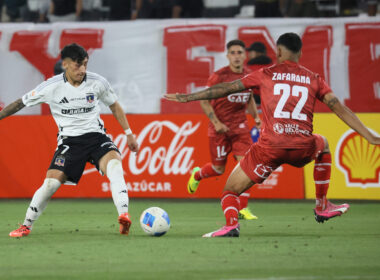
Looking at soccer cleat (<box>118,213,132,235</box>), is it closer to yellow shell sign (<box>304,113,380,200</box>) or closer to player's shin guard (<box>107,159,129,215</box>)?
player's shin guard (<box>107,159,129,215</box>)

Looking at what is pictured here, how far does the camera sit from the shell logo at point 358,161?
14.2m

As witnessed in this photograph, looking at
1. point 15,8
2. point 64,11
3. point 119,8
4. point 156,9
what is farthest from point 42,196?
point 15,8

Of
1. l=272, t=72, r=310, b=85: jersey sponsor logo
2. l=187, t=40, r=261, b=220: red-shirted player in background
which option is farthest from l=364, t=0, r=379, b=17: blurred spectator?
l=272, t=72, r=310, b=85: jersey sponsor logo

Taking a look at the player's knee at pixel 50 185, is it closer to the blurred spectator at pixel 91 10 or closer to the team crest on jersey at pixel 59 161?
the team crest on jersey at pixel 59 161

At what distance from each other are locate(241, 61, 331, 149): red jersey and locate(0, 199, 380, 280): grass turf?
3.48 ft

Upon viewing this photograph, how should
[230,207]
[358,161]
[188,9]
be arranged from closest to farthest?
[230,207] < [358,161] < [188,9]

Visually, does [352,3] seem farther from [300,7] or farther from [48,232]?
[48,232]

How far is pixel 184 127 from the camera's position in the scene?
49.4 feet

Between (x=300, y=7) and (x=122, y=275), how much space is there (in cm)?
1189

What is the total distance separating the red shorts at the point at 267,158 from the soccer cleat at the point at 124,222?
4.44 ft

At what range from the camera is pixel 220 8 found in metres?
18.0

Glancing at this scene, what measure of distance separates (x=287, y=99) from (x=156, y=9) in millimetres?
10023

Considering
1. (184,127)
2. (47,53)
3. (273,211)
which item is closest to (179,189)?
(184,127)

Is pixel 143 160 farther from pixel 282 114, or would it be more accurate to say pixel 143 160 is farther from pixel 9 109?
pixel 282 114
